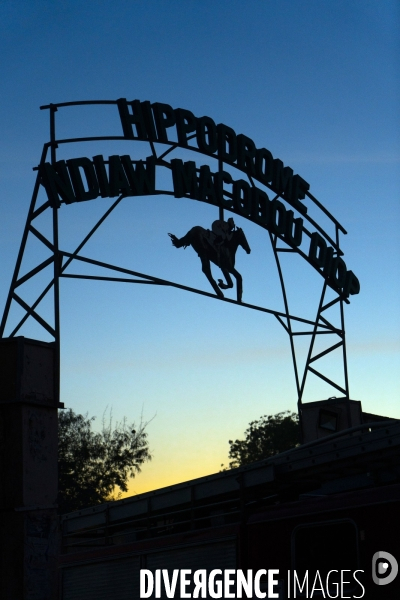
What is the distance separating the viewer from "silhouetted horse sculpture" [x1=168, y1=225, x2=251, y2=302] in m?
17.0

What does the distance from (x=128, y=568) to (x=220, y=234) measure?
26.9ft

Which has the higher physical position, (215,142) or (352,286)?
(215,142)

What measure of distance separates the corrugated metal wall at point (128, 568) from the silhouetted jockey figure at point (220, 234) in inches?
292

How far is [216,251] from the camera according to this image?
56.9 ft

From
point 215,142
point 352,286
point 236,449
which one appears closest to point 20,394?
point 215,142

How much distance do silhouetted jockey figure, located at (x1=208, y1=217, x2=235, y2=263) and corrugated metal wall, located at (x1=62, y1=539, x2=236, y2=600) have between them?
7422mm

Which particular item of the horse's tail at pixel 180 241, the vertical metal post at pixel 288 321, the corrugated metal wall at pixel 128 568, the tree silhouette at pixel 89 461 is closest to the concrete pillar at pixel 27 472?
the corrugated metal wall at pixel 128 568

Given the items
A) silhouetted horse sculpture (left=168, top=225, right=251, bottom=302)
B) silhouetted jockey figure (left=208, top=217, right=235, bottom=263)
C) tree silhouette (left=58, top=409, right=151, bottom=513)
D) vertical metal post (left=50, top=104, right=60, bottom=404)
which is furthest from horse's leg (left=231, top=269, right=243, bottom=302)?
tree silhouette (left=58, top=409, right=151, bottom=513)

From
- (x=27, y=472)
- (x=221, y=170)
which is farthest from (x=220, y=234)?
(x=27, y=472)

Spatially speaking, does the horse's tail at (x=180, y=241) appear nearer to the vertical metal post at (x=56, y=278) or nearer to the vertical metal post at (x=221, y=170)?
the vertical metal post at (x=221, y=170)

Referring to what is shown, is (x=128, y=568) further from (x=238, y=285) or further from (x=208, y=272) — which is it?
(x=238, y=285)

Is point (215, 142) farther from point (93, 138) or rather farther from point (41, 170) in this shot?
point (41, 170)

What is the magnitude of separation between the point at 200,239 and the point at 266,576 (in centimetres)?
917

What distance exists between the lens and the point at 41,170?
14.5m
